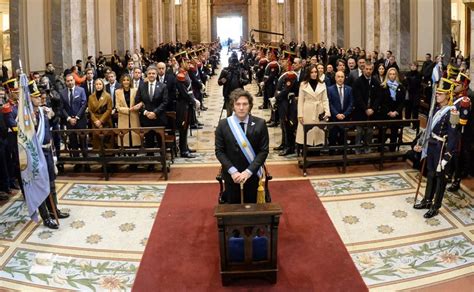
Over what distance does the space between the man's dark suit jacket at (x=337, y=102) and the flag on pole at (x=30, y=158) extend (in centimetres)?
523

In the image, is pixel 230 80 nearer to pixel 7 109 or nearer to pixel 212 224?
pixel 7 109

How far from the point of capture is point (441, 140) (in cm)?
736

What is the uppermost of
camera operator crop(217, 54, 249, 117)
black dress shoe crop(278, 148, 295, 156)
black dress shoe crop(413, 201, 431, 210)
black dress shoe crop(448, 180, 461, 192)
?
camera operator crop(217, 54, 249, 117)

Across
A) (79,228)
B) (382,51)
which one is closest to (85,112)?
(79,228)

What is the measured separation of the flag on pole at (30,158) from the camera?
7039mm

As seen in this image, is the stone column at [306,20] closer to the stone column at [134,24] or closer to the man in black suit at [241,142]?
the stone column at [134,24]

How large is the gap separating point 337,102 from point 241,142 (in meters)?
4.50

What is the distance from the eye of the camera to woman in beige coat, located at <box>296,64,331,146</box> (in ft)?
32.5

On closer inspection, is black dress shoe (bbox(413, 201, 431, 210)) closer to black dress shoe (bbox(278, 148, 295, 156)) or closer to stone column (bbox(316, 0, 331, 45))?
black dress shoe (bbox(278, 148, 295, 156))

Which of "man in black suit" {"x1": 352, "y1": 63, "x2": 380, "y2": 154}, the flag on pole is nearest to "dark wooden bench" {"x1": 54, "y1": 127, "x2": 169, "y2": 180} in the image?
the flag on pole

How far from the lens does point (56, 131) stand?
9695mm

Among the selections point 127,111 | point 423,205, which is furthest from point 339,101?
point 127,111

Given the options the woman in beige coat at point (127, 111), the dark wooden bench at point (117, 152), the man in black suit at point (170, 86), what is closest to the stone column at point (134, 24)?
the man in black suit at point (170, 86)

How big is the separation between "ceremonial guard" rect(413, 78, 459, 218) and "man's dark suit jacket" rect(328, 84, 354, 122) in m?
2.54
